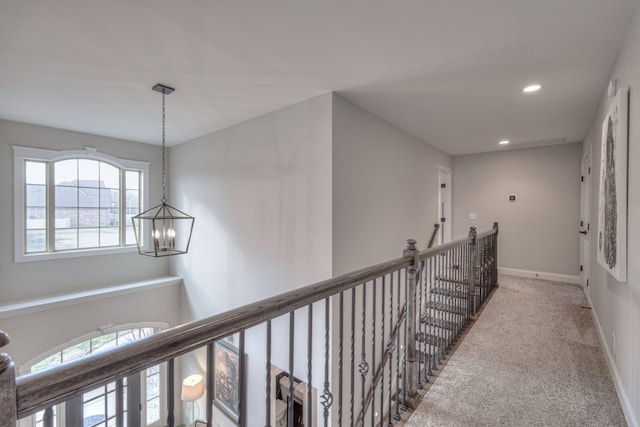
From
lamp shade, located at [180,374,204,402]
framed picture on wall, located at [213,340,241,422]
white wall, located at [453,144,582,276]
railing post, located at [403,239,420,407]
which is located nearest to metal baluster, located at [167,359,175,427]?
railing post, located at [403,239,420,407]

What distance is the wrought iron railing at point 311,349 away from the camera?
608 millimetres

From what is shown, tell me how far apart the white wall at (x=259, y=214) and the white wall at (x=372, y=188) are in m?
0.15

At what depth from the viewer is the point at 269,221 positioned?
3.43 metres

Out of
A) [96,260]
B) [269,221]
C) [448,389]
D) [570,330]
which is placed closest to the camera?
[448,389]

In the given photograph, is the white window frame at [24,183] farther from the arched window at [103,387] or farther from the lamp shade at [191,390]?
the lamp shade at [191,390]

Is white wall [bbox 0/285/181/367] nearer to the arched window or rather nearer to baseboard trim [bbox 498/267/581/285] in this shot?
the arched window

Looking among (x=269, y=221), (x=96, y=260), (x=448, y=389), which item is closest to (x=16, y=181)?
(x=96, y=260)

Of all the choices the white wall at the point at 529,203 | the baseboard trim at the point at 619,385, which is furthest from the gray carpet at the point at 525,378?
the white wall at the point at 529,203

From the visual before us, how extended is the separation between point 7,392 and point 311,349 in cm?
75

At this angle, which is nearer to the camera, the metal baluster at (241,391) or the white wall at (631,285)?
the metal baluster at (241,391)

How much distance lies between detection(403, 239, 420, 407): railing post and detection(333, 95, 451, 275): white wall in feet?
3.49

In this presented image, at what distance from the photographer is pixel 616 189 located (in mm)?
1884

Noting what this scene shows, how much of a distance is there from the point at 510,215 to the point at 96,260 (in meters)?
7.16

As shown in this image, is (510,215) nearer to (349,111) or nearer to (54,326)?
(349,111)
